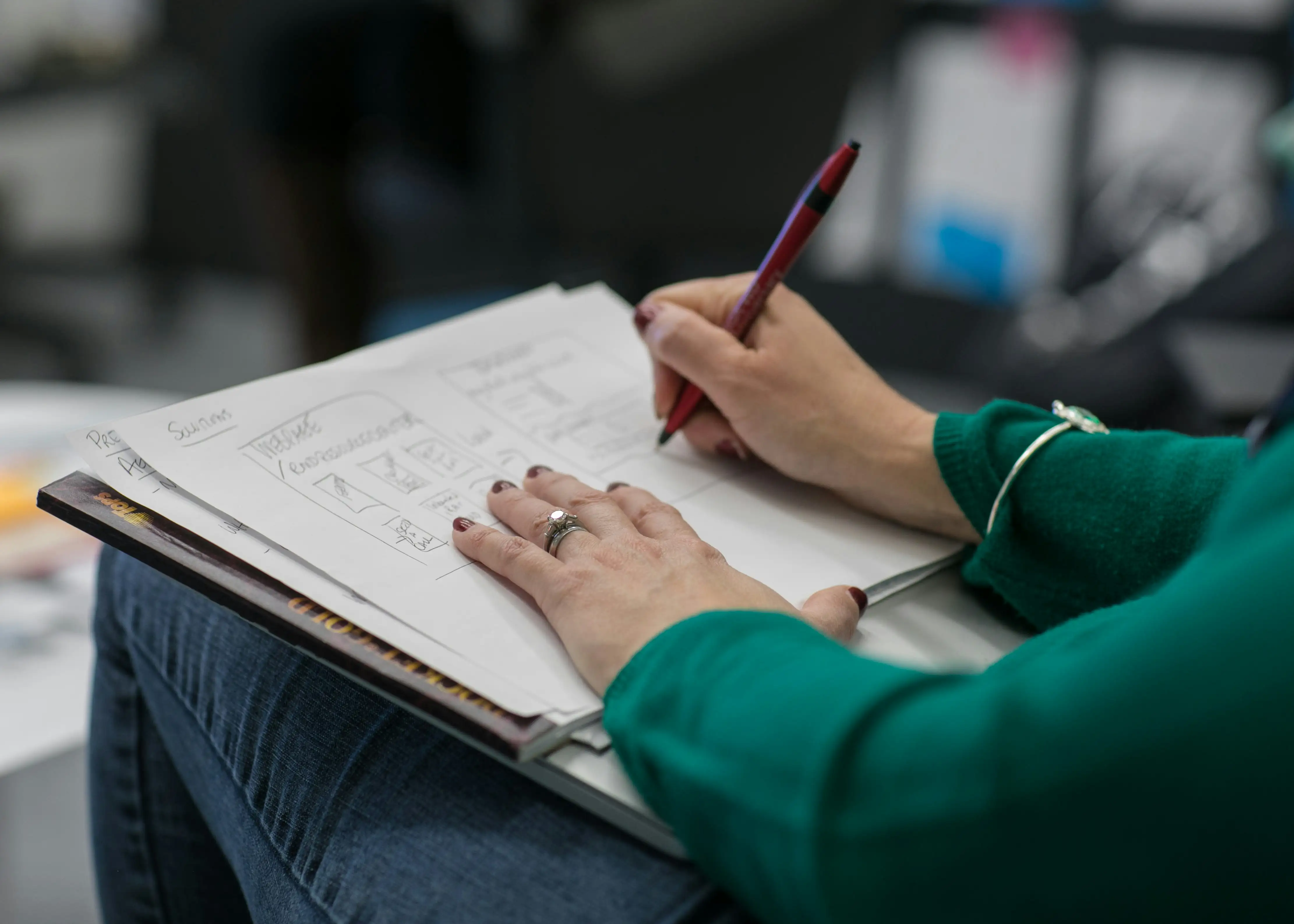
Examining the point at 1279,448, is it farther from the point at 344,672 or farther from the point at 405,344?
the point at 405,344

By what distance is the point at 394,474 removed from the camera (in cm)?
58

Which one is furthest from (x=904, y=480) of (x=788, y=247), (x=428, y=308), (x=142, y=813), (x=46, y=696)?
(x=428, y=308)

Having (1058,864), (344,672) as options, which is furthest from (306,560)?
(1058,864)

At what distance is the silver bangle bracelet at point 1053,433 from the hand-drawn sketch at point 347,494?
31 centimetres

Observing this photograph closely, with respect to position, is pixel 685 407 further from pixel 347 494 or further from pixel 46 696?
pixel 46 696

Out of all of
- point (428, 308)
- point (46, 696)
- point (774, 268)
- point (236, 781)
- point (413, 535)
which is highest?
point (774, 268)

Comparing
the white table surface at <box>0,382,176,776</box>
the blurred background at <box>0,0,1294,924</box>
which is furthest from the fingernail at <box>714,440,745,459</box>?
the blurred background at <box>0,0,1294,924</box>

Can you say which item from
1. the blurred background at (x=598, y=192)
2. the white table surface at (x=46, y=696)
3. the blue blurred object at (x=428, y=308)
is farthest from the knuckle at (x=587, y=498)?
the blue blurred object at (x=428, y=308)

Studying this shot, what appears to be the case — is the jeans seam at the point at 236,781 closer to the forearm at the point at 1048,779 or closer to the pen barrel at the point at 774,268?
the forearm at the point at 1048,779

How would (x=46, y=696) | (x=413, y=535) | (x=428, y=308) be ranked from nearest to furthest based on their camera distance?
(x=413, y=535) < (x=46, y=696) < (x=428, y=308)

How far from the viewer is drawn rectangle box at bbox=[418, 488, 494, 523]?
0.56 metres

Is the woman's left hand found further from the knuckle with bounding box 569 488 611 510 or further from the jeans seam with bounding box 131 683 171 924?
the jeans seam with bounding box 131 683 171 924

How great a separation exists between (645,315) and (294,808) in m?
0.33

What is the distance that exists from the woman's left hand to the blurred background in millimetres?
432
